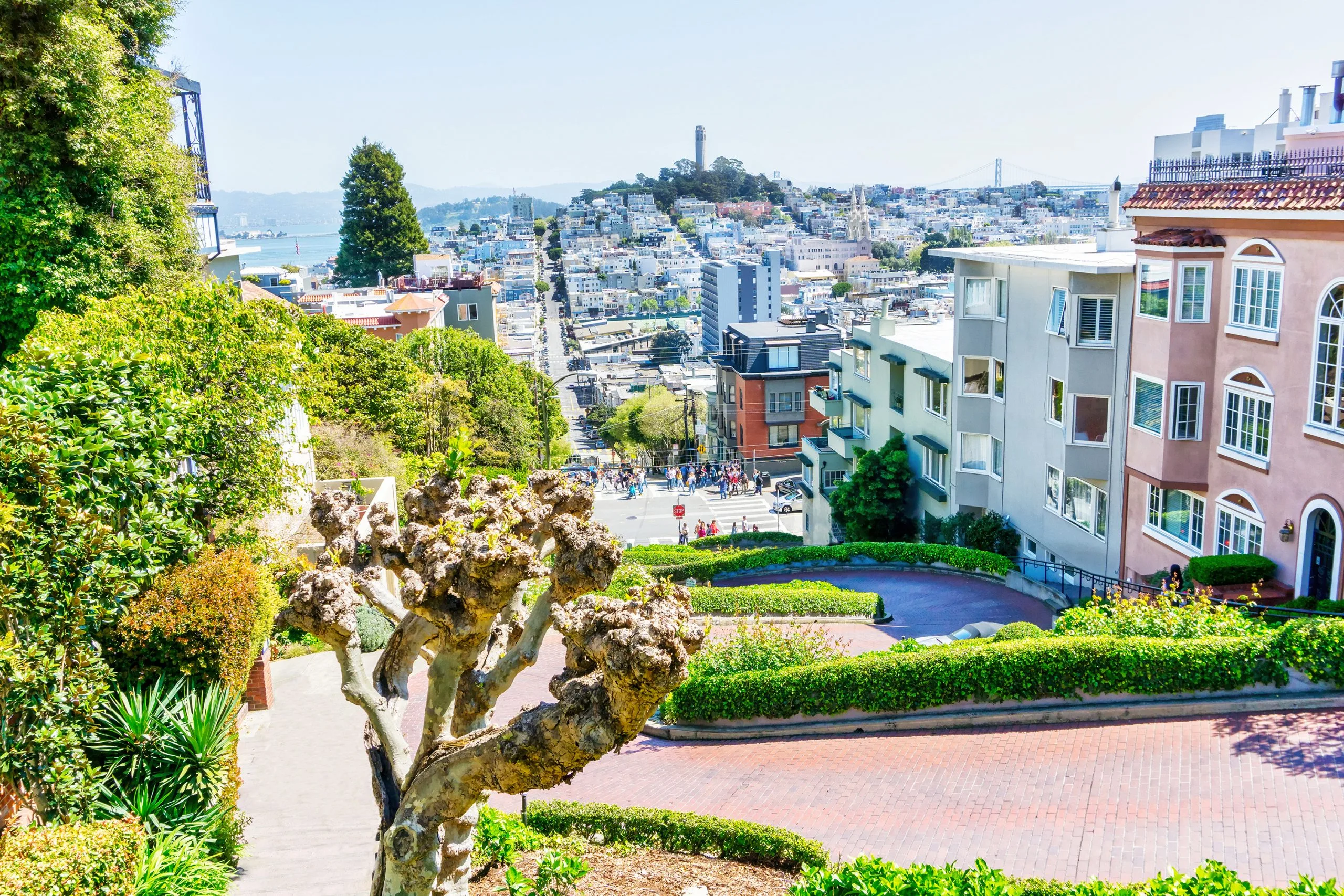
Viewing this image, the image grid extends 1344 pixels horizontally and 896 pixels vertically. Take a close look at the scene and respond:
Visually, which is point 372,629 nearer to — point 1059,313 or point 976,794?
point 976,794

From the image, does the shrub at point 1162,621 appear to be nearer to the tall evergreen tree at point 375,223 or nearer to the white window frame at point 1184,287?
the white window frame at point 1184,287

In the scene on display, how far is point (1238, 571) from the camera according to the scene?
770 inches

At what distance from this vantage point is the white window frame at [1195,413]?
2125 centimetres

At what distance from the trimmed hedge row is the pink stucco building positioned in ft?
17.0

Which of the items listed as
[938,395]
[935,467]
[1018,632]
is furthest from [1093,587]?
[938,395]

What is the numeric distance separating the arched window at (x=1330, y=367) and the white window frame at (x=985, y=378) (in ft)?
39.4

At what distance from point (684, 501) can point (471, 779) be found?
5734cm

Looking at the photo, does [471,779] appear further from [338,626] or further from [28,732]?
[28,732]

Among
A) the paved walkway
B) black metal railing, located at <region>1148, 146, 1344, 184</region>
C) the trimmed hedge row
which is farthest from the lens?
black metal railing, located at <region>1148, 146, 1344, 184</region>

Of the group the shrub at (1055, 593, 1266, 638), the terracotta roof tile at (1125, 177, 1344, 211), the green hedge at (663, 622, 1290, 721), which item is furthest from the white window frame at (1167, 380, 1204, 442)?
the green hedge at (663, 622, 1290, 721)

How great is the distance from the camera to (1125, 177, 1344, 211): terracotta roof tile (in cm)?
1798

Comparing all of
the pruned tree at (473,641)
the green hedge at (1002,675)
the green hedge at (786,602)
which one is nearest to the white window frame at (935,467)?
the green hedge at (786,602)

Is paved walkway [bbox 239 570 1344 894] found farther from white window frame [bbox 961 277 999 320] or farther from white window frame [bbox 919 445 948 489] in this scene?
white window frame [bbox 919 445 948 489]

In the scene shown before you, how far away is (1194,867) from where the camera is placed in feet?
33.4
